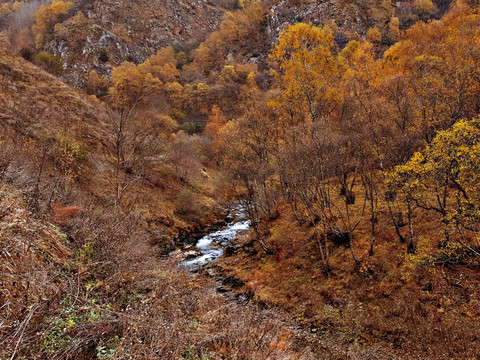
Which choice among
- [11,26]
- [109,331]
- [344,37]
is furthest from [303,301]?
[11,26]

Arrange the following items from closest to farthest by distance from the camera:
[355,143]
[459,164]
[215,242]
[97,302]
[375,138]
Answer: [97,302]
[459,164]
[375,138]
[355,143]
[215,242]

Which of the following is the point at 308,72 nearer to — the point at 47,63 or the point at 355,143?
the point at 355,143

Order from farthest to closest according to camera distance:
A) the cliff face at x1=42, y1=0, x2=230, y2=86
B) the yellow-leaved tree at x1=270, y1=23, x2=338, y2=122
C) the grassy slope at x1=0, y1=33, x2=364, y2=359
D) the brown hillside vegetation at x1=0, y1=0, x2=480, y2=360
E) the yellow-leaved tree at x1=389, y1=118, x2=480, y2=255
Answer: the cliff face at x1=42, y1=0, x2=230, y2=86 < the yellow-leaved tree at x1=270, y1=23, x2=338, y2=122 < the yellow-leaved tree at x1=389, y1=118, x2=480, y2=255 < the brown hillside vegetation at x1=0, y1=0, x2=480, y2=360 < the grassy slope at x1=0, y1=33, x2=364, y2=359

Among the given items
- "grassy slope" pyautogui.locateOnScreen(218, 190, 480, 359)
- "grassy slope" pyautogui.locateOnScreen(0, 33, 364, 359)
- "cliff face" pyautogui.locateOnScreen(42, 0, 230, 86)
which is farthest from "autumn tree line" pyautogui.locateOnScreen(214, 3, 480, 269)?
"cliff face" pyautogui.locateOnScreen(42, 0, 230, 86)

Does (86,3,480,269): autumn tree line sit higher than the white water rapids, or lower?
higher

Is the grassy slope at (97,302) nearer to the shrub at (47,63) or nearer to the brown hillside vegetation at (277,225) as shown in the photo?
the brown hillside vegetation at (277,225)

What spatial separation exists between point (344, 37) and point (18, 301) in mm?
82071

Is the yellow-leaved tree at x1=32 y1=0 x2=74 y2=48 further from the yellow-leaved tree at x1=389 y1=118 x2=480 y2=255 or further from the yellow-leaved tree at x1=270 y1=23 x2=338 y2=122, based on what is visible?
the yellow-leaved tree at x1=389 y1=118 x2=480 y2=255

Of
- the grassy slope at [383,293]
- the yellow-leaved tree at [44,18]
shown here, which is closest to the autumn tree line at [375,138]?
the grassy slope at [383,293]

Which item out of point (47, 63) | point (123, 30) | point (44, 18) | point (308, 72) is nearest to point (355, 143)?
point (308, 72)

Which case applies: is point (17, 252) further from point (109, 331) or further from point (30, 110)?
point (30, 110)

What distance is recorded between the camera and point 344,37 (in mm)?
68000

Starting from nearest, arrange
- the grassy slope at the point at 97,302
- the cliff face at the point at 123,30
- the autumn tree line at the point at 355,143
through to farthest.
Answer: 1. the grassy slope at the point at 97,302
2. the autumn tree line at the point at 355,143
3. the cliff face at the point at 123,30

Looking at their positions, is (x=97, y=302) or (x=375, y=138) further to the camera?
(x=375, y=138)
